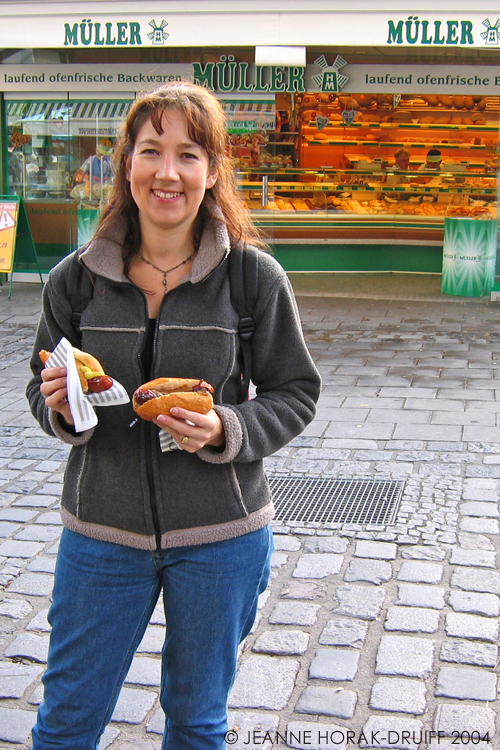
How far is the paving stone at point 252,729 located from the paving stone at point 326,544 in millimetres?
1415

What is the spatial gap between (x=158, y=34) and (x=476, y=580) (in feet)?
28.8

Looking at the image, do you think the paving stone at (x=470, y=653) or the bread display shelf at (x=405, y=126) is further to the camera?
the bread display shelf at (x=405, y=126)

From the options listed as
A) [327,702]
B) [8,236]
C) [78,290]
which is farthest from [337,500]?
[8,236]

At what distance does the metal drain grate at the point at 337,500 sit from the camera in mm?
4871

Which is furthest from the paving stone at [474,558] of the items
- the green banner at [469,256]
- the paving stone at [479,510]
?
the green banner at [469,256]

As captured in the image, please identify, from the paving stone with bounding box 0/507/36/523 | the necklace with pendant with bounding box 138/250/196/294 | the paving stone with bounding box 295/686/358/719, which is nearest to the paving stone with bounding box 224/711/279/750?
the paving stone with bounding box 295/686/358/719

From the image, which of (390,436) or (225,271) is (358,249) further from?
(225,271)

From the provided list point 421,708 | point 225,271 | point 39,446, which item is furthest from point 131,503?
point 39,446

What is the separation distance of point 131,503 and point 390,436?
427cm

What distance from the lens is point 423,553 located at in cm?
440

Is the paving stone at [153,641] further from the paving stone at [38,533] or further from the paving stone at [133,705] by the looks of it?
the paving stone at [38,533]

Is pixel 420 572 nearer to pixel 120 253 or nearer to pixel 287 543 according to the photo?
pixel 287 543

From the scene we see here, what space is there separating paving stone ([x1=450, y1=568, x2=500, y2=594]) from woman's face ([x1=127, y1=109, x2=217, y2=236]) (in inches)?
99.3

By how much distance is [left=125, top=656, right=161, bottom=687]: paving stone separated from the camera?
3320 mm
